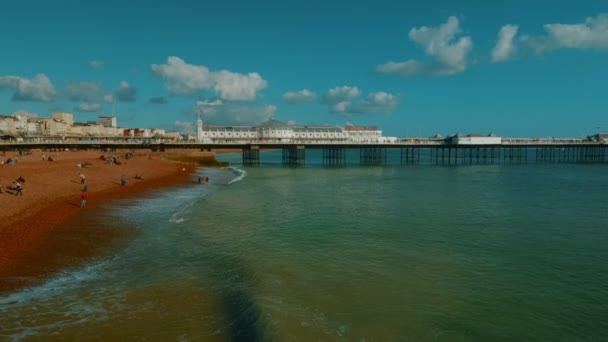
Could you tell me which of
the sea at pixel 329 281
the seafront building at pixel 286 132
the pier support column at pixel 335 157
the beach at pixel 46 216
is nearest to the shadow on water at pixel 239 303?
the sea at pixel 329 281

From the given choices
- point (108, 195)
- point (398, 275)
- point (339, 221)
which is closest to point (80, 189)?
point (108, 195)

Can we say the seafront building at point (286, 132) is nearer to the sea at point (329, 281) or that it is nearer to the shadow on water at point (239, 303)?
the sea at point (329, 281)

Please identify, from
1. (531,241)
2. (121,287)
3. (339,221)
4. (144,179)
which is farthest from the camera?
(144,179)

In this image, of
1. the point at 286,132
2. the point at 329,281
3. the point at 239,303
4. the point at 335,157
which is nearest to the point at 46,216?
the point at 239,303

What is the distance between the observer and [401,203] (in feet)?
94.4

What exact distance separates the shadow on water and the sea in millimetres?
49

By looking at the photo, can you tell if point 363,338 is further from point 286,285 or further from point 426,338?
point 286,285

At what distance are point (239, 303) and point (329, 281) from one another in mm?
3003

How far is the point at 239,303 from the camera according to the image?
10.6 meters

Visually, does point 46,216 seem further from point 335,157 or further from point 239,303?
point 335,157

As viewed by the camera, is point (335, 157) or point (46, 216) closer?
point (46, 216)

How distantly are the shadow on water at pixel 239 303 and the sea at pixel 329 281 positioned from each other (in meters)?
0.05

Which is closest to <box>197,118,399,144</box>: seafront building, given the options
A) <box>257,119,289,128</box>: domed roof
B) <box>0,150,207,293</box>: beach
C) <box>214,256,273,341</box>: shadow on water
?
<box>257,119,289,128</box>: domed roof

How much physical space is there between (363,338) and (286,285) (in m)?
3.64
